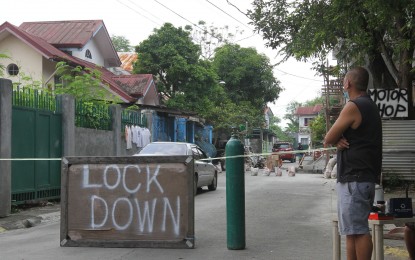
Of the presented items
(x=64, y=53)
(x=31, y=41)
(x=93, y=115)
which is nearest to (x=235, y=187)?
(x=93, y=115)

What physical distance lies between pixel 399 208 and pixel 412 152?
9195 mm

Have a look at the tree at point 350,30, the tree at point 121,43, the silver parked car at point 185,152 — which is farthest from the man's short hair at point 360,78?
the tree at point 121,43

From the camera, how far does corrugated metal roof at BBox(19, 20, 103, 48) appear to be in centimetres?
2670

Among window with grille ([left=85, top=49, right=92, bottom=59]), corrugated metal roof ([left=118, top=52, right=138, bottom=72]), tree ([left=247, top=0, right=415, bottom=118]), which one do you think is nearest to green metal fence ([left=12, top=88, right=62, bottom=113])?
tree ([left=247, top=0, right=415, bottom=118])

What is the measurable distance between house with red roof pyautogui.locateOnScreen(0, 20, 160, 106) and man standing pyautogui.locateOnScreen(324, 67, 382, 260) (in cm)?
1684

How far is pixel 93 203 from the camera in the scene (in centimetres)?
720

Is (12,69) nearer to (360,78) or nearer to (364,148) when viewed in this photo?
(360,78)

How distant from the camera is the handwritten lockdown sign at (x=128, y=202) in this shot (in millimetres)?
6953

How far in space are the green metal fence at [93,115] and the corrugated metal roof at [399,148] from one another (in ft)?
28.1

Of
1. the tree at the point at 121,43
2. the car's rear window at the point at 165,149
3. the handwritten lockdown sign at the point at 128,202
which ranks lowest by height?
the handwritten lockdown sign at the point at 128,202

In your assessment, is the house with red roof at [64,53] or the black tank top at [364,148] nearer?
the black tank top at [364,148]

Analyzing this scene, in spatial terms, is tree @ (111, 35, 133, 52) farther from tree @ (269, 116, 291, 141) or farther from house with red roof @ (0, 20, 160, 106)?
tree @ (269, 116, 291, 141)

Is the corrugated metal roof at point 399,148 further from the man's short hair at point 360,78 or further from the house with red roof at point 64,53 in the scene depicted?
the house with red roof at point 64,53

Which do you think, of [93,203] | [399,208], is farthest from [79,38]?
[399,208]
